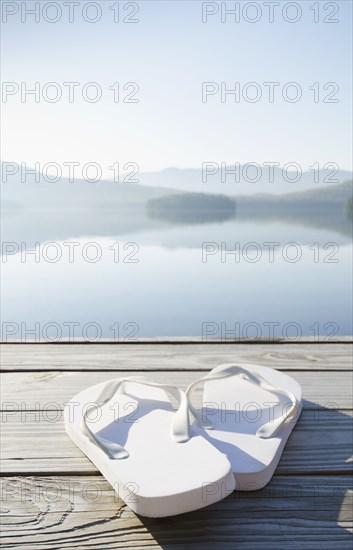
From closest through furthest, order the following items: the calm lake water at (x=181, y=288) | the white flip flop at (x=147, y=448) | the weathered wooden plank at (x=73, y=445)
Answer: the white flip flop at (x=147, y=448) < the weathered wooden plank at (x=73, y=445) < the calm lake water at (x=181, y=288)

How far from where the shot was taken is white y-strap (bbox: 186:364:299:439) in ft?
2.14

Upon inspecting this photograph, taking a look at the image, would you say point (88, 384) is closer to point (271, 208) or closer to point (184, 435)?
point (184, 435)

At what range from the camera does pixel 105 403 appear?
721mm

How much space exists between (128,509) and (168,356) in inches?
19.5

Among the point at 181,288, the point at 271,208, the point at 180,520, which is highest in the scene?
the point at 271,208

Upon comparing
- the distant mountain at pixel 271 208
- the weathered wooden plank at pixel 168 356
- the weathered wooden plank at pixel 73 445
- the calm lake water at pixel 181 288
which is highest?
the distant mountain at pixel 271 208

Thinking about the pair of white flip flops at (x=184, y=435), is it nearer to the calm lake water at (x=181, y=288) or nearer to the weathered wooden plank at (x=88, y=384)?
the weathered wooden plank at (x=88, y=384)

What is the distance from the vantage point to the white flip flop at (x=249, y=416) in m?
0.58

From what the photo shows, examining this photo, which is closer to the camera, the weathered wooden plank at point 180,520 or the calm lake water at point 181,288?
the weathered wooden plank at point 180,520

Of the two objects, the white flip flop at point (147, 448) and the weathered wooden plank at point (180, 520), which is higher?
the white flip flop at point (147, 448)

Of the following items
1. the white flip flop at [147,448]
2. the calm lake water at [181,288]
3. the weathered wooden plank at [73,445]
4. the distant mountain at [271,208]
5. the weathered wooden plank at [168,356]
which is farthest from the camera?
the distant mountain at [271,208]

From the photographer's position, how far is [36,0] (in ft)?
5.27

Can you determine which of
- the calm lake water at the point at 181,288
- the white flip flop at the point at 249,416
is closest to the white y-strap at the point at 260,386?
the white flip flop at the point at 249,416

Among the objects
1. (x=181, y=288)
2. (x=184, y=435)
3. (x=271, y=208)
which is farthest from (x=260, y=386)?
(x=271, y=208)
